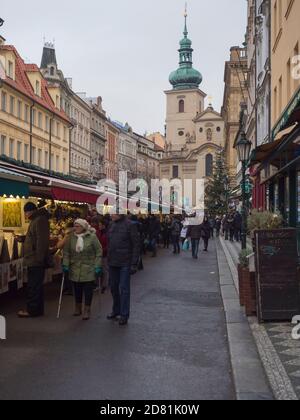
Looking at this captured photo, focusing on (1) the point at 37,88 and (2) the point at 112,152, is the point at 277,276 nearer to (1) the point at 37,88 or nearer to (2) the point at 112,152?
(1) the point at 37,88

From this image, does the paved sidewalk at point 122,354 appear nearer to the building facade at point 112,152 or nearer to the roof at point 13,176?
the roof at point 13,176

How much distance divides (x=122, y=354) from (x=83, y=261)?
2.58 meters

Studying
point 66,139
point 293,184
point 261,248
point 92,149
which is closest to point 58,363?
point 261,248

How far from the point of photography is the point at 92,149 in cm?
7538

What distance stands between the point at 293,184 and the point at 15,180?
24.5 feet

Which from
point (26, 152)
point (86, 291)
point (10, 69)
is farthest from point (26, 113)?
point (86, 291)

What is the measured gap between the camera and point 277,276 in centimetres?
822

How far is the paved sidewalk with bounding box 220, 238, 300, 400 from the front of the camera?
518cm

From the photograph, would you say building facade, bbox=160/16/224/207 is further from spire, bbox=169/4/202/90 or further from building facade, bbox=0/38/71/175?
building facade, bbox=0/38/71/175

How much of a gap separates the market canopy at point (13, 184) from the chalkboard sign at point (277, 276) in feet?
13.3

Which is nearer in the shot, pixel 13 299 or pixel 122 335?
pixel 122 335

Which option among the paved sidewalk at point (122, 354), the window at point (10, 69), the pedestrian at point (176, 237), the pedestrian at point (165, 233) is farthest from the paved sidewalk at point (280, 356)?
the window at point (10, 69)
